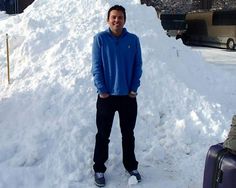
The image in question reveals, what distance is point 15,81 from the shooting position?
716 centimetres

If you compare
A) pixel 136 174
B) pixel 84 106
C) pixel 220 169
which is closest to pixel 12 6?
pixel 84 106

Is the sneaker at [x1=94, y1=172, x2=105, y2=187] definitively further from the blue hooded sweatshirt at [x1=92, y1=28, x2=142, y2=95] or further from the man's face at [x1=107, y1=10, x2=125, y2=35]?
the man's face at [x1=107, y1=10, x2=125, y2=35]

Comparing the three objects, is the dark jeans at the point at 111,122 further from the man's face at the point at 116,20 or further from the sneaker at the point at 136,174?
the man's face at the point at 116,20

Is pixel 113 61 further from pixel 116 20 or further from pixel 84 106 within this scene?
pixel 84 106

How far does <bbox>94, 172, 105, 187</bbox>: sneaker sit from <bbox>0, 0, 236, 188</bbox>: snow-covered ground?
86 millimetres

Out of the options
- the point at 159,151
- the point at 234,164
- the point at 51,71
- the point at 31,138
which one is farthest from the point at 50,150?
the point at 234,164

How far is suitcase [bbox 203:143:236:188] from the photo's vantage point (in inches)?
152

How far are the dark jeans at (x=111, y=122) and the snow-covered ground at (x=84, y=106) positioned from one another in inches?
9.5

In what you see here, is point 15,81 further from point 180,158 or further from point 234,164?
point 234,164

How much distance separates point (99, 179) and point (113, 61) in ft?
4.47

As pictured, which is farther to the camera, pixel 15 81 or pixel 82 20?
pixel 82 20

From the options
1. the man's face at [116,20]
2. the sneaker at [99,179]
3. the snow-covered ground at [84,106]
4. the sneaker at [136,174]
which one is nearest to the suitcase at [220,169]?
the snow-covered ground at [84,106]

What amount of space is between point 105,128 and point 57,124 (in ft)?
4.44

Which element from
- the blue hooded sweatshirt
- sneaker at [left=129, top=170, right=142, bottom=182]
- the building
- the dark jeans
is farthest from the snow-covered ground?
the building
